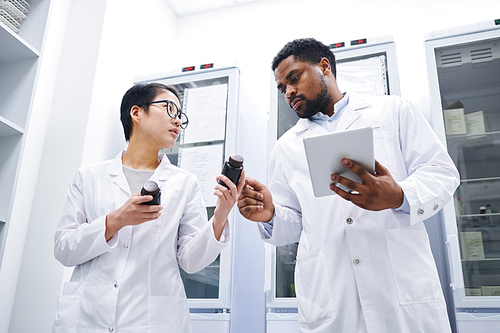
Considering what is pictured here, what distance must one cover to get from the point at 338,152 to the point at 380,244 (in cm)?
42

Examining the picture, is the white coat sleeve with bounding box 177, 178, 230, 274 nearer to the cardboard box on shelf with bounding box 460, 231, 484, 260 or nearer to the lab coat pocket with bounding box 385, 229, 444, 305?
the lab coat pocket with bounding box 385, 229, 444, 305

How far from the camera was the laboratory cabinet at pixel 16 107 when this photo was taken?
2.34 metres

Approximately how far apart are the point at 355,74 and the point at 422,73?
90 cm

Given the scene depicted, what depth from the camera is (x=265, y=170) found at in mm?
3285

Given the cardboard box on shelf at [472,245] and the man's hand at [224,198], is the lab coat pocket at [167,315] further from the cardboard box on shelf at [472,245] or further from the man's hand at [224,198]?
the cardboard box on shelf at [472,245]

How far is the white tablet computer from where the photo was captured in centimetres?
125

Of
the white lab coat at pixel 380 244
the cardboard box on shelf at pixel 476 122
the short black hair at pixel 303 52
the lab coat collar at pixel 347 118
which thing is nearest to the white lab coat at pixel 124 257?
the white lab coat at pixel 380 244

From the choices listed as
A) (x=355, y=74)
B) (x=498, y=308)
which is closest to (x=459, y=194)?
(x=498, y=308)

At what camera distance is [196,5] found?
4.25 metres

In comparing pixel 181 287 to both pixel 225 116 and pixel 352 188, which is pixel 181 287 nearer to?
pixel 352 188

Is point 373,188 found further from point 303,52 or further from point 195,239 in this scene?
point 303,52

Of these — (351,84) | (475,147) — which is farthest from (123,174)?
(475,147)

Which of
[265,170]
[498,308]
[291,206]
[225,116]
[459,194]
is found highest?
[225,116]

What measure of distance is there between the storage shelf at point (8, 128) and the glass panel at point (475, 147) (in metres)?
2.54
